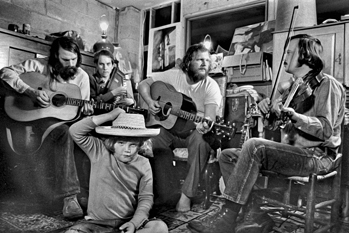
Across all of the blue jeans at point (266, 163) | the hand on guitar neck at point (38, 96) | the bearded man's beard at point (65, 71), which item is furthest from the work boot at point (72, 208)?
the blue jeans at point (266, 163)

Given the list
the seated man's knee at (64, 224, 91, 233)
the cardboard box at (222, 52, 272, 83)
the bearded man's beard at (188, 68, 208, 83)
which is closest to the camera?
the seated man's knee at (64, 224, 91, 233)

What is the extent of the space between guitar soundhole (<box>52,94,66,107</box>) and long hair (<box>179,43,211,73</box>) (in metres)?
0.63

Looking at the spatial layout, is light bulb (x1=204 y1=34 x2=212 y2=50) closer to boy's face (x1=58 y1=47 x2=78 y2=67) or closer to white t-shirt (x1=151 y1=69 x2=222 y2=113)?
white t-shirt (x1=151 y1=69 x2=222 y2=113)

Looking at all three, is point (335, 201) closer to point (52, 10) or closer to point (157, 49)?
point (157, 49)

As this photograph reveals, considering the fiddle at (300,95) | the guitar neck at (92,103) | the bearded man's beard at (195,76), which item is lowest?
the guitar neck at (92,103)

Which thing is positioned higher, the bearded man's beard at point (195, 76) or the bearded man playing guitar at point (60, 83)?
the bearded man's beard at point (195, 76)

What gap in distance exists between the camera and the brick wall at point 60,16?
101 centimetres

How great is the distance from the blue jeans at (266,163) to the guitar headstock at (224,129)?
29cm

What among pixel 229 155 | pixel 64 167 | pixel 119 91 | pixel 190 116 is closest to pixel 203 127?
pixel 190 116

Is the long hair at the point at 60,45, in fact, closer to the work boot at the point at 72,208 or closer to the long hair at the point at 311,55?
the work boot at the point at 72,208

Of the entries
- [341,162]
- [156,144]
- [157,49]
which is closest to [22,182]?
[156,144]

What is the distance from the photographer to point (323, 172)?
112 cm

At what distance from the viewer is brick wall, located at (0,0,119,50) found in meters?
1.01

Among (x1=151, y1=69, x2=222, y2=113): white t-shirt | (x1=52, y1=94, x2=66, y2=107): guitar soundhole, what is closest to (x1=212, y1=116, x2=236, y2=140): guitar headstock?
(x1=151, y1=69, x2=222, y2=113): white t-shirt
